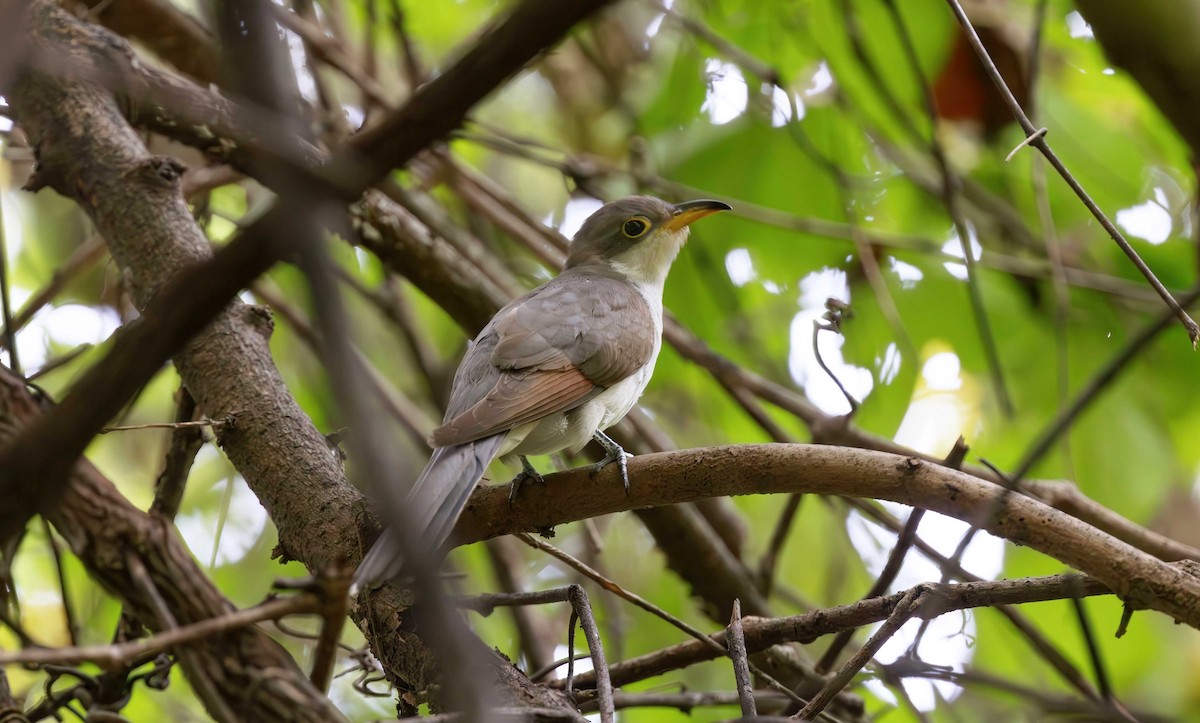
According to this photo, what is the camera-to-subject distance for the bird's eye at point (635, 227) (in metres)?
5.01

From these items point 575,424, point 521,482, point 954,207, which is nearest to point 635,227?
point 954,207

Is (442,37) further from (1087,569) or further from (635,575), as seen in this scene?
(1087,569)

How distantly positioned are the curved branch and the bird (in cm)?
10

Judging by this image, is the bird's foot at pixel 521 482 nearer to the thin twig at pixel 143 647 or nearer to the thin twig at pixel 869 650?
the thin twig at pixel 869 650

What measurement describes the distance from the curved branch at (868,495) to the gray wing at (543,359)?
517mm

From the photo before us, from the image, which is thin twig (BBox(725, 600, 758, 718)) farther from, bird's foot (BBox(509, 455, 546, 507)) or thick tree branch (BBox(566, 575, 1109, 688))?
bird's foot (BBox(509, 455, 546, 507))

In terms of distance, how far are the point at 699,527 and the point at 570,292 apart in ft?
3.49

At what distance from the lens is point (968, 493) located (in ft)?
7.49

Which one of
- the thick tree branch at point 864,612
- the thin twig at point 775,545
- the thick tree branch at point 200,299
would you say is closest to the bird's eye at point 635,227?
the thin twig at point 775,545

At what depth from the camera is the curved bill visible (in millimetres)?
4688

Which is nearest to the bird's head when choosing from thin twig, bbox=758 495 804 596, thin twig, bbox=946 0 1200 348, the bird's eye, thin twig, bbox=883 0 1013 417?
the bird's eye

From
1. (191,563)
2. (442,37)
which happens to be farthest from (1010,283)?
(191,563)

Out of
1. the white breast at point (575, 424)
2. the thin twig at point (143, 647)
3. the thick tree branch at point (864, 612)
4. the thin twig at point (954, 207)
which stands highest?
the thin twig at point (954, 207)

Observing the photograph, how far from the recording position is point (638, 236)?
5.04 meters
